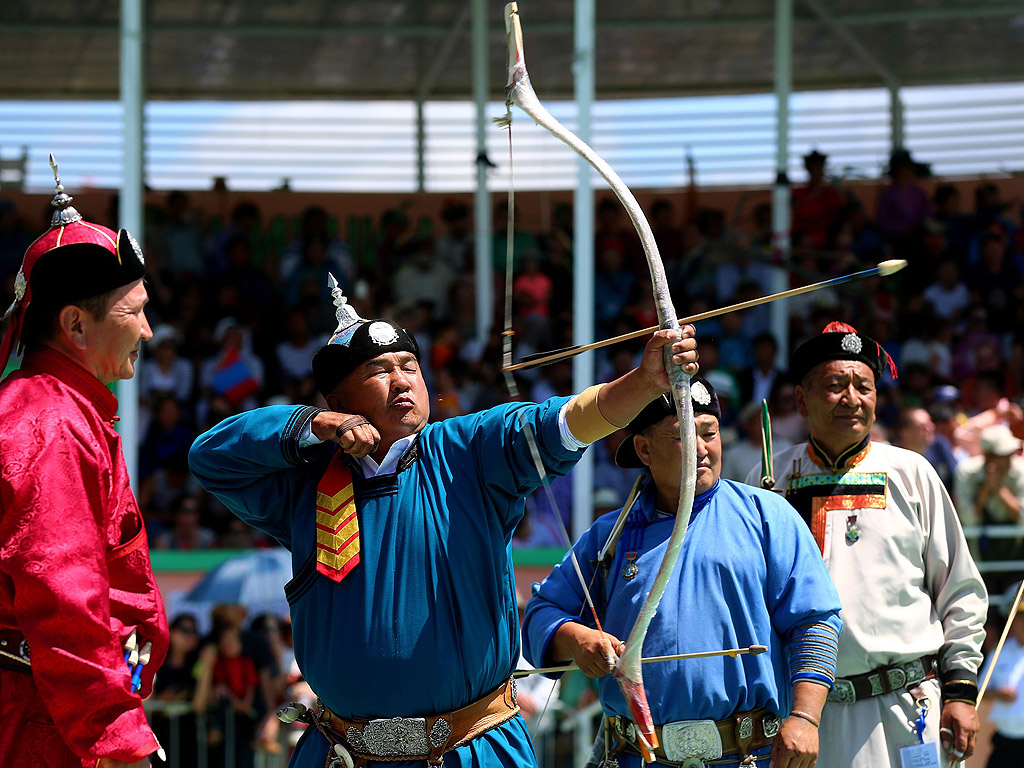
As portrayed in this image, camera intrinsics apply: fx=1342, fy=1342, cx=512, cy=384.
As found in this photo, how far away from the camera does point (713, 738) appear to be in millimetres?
3605

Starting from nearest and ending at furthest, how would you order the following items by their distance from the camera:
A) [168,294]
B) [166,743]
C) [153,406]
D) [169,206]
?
1. [166,743]
2. [153,406]
3. [168,294]
4. [169,206]

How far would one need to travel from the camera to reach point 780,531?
12.4 ft

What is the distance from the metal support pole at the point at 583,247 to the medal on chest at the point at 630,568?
4503 millimetres

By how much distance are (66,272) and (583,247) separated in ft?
19.2

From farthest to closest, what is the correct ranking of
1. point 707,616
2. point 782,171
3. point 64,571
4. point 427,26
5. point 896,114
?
point 896,114
point 427,26
point 782,171
point 707,616
point 64,571

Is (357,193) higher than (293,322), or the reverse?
(357,193)

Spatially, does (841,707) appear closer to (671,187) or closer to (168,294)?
(168,294)

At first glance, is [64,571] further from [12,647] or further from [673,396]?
[673,396]

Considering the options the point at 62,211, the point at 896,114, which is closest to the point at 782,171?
the point at 896,114

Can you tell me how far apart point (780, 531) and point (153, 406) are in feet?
23.9

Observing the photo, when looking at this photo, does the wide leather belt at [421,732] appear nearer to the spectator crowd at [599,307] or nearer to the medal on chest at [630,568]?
the medal on chest at [630,568]

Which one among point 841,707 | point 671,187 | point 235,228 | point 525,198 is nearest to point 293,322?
point 235,228

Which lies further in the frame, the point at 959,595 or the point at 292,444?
the point at 959,595

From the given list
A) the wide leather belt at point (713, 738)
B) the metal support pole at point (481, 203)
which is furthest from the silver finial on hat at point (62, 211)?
the metal support pole at point (481, 203)
